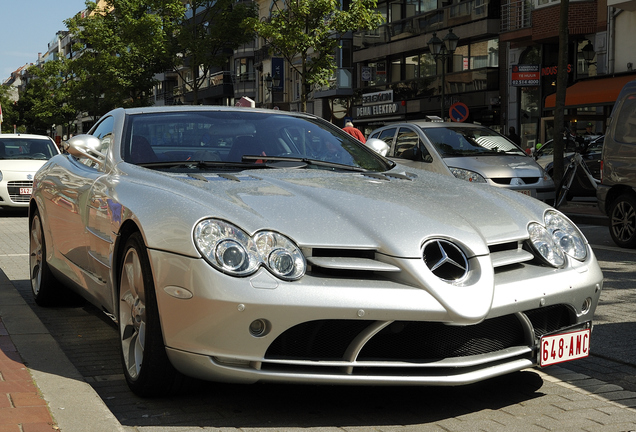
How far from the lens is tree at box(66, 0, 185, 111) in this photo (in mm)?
42969

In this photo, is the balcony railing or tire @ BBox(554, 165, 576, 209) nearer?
tire @ BBox(554, 165, 576, 209)

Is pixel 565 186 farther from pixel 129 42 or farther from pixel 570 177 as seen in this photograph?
pixel 129 42

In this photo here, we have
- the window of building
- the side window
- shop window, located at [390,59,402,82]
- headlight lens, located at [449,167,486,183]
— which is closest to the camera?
the side window

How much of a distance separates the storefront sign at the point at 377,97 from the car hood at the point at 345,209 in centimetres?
3908

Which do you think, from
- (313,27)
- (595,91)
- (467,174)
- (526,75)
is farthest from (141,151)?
(313,27)

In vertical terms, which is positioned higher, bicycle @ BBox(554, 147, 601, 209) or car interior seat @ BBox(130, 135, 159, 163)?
car interior seat @ BBox(130, 135, 159, 163)

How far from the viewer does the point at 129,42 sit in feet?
151

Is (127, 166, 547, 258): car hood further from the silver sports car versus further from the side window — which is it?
the side window

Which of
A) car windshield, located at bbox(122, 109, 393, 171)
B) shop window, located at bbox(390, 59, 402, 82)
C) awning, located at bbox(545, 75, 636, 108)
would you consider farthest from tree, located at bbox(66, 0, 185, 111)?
car windshield, located at bbox(122, 109, 393, 171)

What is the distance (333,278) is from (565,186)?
12372mm

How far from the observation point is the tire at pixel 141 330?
3.96 m

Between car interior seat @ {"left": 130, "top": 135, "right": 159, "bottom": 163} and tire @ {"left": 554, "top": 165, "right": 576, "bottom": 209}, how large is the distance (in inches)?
434

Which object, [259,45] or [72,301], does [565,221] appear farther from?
[259,45]

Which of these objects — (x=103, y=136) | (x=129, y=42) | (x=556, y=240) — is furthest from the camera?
(x=129, y=42)
